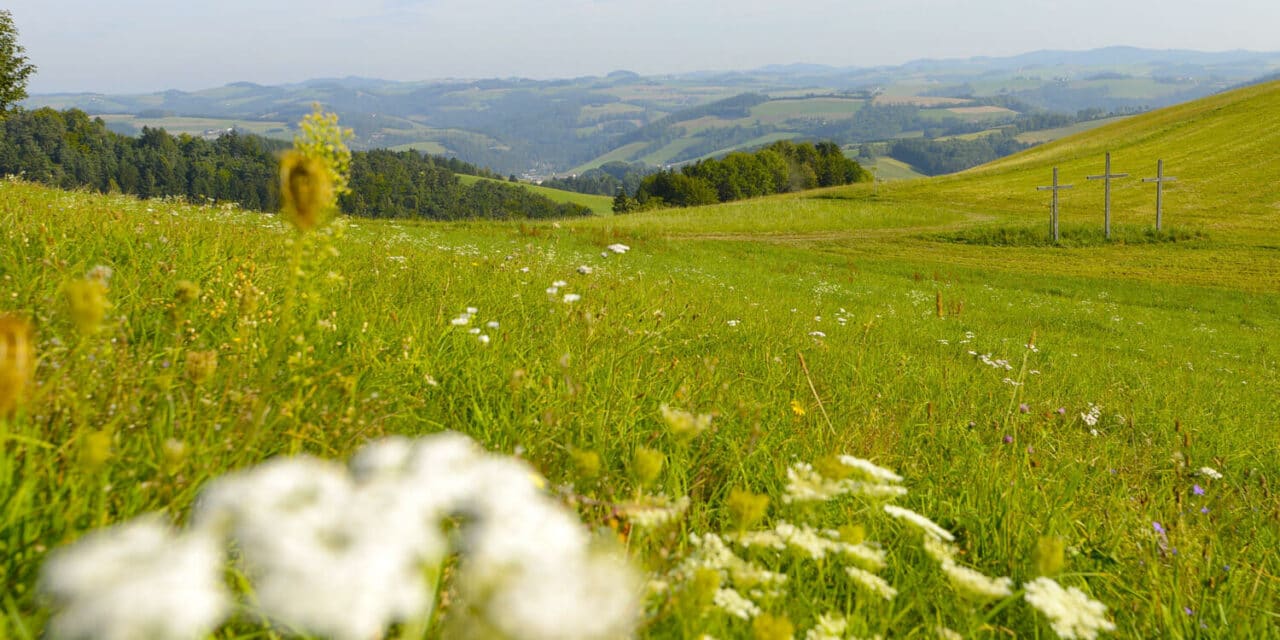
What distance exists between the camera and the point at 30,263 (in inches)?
156

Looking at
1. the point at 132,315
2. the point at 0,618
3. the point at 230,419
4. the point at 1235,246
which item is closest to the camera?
the point at 0,618

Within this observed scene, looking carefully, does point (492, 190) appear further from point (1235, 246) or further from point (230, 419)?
point (230, 419)

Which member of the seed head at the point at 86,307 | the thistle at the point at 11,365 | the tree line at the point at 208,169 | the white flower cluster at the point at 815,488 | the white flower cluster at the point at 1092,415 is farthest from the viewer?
the tree line at the point at 208,169

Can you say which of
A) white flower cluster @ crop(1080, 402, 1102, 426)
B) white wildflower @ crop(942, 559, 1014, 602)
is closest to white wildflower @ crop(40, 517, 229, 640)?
white wildflower @ crop(942, 559, 1014, 602)

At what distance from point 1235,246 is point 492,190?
506 ft

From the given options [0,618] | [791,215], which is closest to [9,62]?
[791,215]

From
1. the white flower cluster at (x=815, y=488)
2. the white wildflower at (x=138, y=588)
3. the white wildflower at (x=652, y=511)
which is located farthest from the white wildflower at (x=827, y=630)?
the white wildflower at (x=138, y=588)

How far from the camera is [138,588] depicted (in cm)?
72

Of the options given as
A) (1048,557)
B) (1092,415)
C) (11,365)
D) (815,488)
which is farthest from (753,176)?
(11,365)

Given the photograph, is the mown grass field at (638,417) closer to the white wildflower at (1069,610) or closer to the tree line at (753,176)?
the white wildflower at (1069,610)

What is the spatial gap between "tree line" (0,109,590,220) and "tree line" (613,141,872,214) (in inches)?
1086

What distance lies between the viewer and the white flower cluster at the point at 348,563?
0.73m

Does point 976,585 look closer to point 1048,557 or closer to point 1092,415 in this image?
point 1048,557

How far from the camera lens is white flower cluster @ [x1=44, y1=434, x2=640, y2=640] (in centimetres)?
73
